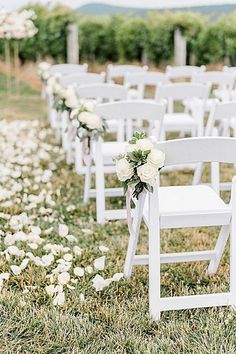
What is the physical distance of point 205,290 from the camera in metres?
3.76

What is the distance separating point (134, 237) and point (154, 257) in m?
0.35

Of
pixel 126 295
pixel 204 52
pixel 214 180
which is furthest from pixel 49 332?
pixel 204 52

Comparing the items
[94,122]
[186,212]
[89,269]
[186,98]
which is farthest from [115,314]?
[186,98]

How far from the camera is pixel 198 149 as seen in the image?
318cm

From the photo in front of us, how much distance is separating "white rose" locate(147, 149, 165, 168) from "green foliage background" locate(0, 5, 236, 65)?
1031 cm

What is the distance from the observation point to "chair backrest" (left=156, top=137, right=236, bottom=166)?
3.17 m

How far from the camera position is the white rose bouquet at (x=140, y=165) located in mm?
3102

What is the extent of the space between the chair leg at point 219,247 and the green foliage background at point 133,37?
378 inches

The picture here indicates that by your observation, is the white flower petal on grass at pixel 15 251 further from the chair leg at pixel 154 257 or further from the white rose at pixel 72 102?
the white rose at pixel 72 102

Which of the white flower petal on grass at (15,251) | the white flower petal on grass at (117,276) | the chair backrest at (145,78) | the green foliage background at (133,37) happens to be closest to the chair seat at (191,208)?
the white flower petal on grass at (117,276)

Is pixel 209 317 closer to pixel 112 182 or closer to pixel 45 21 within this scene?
pixel 112 182

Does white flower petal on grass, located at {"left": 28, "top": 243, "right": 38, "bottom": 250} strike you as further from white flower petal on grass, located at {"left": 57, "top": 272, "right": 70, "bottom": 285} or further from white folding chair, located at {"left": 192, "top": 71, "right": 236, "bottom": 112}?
white folding chair, located at {"left": 192, "top": 71, "right": 236, "bottom": 112}

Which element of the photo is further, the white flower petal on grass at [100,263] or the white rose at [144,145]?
the white flower petal on grass at [100,263]

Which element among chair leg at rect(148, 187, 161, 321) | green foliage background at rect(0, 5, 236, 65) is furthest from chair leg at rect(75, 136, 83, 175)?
green foliage background at rect(0, 5, 236, 65)
